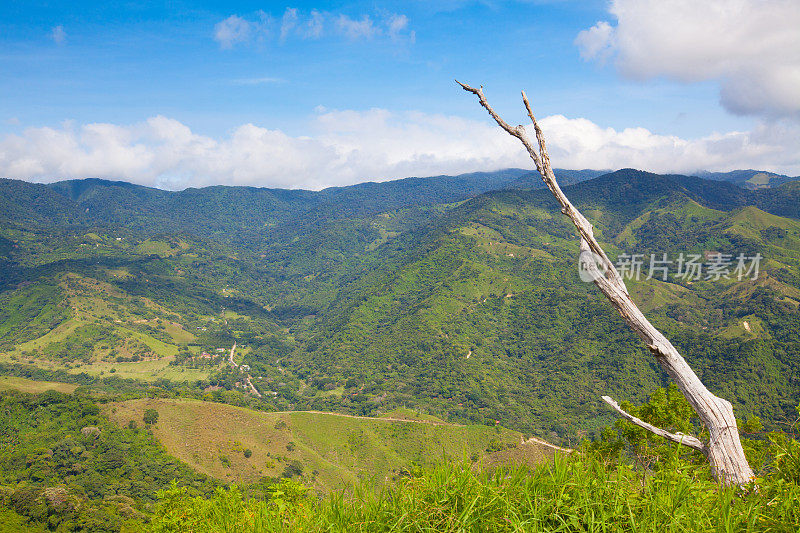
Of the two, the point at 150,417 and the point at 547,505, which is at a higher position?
the point at 547,505

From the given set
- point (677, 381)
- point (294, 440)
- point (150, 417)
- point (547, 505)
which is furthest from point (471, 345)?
point (547, 505)

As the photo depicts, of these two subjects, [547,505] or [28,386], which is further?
[28,386]

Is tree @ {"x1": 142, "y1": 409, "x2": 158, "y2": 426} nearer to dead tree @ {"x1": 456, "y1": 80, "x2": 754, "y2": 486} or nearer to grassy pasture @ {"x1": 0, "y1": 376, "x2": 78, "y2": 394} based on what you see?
grassy pasture @ {"x1": 0, "y1": 376, "x2": 78, "y2": 394}

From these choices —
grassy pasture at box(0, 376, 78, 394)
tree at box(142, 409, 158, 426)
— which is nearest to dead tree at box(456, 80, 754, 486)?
tree at box(142, 409, 158, 426)

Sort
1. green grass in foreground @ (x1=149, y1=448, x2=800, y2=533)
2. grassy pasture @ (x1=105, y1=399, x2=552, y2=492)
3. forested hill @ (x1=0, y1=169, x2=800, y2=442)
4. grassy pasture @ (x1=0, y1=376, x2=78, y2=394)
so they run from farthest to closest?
forested hill @ (x1=0, y1=169, x2=800, y2=442) → grassy pasture @ (x1=0, y1=376, x2=78, y2=394) → grassy pasture @ (x1=105, y1=399, x2=552, y2=492) → green grass in foreground @ (x1=149, y1=448, x2=800, y2=533)

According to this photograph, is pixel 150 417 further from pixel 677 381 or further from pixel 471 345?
pixel 471 345

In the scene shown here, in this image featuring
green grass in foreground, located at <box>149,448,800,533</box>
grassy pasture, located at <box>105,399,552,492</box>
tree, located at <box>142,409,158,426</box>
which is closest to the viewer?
green grass in foreground, located at <box>149,448,800,533</box>

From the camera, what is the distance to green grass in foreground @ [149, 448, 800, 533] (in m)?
3.20

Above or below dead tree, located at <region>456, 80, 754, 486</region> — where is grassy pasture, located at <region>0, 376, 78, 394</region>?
below

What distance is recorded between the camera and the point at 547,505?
3.30 meters

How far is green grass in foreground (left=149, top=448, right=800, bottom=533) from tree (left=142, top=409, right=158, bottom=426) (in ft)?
269

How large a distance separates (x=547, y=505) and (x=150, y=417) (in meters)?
85.2

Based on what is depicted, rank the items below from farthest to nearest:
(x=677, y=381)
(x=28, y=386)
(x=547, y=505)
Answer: (x=28, y=386)
(x=677, y=381)
(x=547, y=505)

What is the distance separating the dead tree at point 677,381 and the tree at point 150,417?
8361 centimetres
